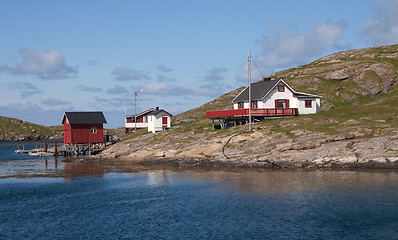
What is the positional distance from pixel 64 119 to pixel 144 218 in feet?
197

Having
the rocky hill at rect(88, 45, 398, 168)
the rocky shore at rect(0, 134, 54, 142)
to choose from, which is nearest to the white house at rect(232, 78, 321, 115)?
the rocky hill at rect(88, 45, 398, 168)

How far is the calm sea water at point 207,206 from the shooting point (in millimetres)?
27984

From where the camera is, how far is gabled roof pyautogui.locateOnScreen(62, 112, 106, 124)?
82312 millimetres

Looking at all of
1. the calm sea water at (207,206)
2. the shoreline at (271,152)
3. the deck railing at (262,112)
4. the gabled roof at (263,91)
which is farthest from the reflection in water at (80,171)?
the gabled roof at (263,91)

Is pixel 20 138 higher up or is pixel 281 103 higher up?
pixel 281 103

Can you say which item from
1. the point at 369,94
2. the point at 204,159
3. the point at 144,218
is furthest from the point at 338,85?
the point at 144,218

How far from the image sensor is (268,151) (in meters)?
58.0

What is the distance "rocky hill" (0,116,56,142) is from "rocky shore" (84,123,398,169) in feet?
423

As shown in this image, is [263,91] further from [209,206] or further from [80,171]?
[209,206]

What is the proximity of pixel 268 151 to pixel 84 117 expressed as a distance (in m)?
43.3

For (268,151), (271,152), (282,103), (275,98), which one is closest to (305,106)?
(282,103)

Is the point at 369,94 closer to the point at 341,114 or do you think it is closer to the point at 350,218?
the point at 341,114

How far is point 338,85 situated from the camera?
101 m

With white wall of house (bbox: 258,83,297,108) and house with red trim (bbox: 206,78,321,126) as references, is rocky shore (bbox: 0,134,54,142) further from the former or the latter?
white wall of house (bbox: 258,83,297,108)
